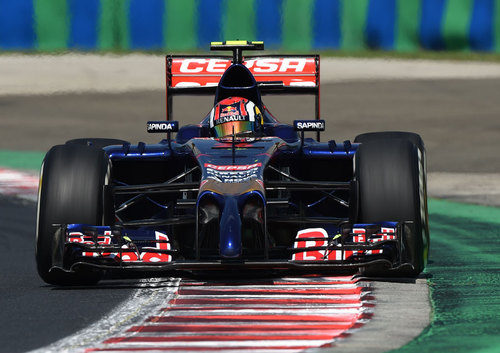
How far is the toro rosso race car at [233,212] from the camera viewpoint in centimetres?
895

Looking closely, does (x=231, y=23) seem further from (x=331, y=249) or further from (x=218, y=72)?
(x=331, y=249)

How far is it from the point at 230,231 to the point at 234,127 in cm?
185

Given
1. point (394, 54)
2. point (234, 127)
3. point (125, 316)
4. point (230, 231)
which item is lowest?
point (125, 316)

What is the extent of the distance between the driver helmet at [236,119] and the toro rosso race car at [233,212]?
0.14 feet

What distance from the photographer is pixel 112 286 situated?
9445 millimetres

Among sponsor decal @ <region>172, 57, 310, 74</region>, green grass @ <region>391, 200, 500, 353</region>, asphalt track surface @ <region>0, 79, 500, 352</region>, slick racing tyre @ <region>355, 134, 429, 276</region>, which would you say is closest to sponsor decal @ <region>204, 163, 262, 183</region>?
slick racing tyre @ <region>355, 134, 429, 276</region>

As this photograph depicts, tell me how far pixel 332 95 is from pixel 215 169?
15661 millimetres

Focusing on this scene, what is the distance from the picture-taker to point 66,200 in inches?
364

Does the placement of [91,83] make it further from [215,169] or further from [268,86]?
[215,169]

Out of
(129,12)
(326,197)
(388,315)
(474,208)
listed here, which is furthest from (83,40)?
(388,315)

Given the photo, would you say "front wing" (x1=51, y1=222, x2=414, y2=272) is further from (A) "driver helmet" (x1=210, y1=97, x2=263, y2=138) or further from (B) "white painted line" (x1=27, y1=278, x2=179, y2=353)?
(A) "driver helmet" (x1=210, y1=97, x2=263, y2=138)

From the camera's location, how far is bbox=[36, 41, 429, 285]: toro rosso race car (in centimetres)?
895

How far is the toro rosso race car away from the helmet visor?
28 mm

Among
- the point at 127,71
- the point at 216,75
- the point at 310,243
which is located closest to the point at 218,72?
the point at 216,75
